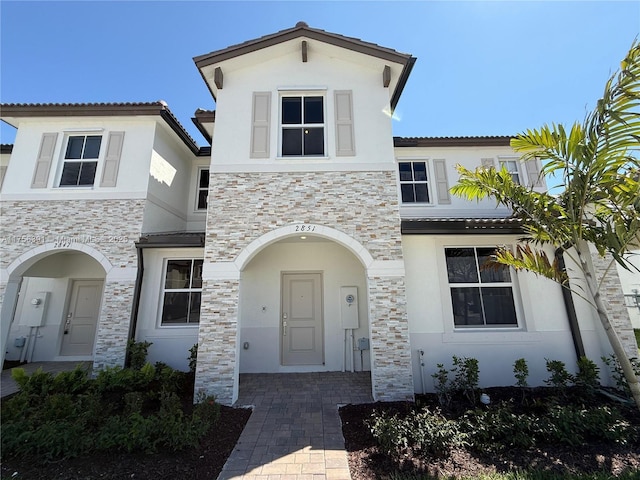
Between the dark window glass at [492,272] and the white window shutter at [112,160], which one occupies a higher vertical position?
the white window shutter at [112,160]

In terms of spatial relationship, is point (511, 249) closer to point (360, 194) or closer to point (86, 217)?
point (360, 194)

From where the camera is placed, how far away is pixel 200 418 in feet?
15.3

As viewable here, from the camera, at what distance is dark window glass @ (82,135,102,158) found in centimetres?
873

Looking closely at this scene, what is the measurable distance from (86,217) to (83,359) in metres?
4.73

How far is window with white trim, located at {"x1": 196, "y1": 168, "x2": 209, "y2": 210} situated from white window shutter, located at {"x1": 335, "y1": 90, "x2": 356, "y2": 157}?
19.7ft

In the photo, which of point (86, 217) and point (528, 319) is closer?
point (528, 319)

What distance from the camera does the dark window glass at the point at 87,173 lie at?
8.54m

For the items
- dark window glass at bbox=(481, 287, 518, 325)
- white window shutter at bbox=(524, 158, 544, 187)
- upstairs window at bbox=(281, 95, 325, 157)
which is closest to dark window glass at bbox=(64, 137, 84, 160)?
upstairs window at bbox=(281, 95, 325, 157)

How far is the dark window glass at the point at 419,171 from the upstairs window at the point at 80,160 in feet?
34.4

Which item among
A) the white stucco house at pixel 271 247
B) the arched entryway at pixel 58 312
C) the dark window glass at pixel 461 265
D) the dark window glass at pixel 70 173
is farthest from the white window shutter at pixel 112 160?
the dark window glass at pixel 461 265

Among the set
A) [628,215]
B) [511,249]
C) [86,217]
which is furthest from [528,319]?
[86,217]

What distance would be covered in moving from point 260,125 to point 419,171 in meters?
6.25

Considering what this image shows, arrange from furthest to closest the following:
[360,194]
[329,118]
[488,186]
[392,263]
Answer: [329,118], [360,194], [392,263], [488,186]

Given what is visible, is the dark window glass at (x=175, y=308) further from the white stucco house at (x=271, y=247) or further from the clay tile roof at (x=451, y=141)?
the clay tile roof at (x=451, y=141)
